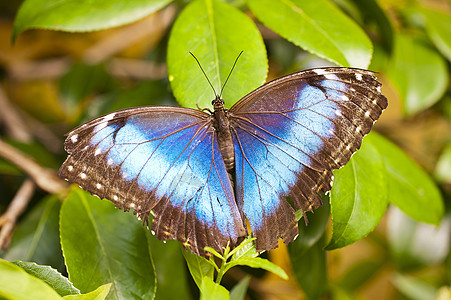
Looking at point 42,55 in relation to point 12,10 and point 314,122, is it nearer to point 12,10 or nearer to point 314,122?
point 12,10

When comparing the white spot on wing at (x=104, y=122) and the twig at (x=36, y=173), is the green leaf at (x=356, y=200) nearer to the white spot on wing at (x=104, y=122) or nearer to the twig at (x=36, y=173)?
the white spot on wing at (x=104, y=122)

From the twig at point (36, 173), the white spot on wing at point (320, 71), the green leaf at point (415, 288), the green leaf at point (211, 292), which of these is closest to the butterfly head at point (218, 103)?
the white spot on wing at point (320, 71)

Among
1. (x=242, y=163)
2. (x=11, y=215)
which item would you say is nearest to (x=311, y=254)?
(x=242, y=163)

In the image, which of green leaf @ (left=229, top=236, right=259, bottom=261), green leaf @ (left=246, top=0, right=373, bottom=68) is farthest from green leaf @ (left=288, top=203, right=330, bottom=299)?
green leaf @ (left=246, top=0, right=373, bottom=68)

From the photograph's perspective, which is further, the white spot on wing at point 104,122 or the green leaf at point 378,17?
the green leaf at point 378,17

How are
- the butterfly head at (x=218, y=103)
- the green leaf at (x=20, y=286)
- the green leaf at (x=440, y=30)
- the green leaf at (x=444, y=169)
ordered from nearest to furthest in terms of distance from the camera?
the green leaf at (x=20, y=286), the butterfly head at (x=218, y=103), the green leaf at (x=440, y=30), the green leaf at (x=444, y=169)

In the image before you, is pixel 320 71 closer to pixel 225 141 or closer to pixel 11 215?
pixel 225 141

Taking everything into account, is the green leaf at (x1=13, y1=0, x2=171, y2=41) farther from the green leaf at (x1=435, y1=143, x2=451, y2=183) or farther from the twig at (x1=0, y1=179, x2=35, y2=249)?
the green leaf at (x1=435, y1=143, x2=451, y2=183)
